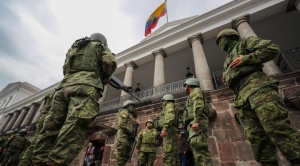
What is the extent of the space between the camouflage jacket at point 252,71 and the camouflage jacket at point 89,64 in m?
1.76

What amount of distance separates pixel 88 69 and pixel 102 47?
47 centimetres

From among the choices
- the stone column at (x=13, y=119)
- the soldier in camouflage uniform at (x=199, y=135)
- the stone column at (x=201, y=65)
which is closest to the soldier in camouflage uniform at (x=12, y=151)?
the soldier in camouflage uniform at (x=199, y=135)

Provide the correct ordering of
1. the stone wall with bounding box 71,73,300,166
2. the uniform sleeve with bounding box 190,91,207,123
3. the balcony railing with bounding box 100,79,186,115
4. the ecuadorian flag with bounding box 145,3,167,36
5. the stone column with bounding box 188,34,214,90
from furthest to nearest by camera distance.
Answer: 1. the ecuadorian flag with bounding box 145,3,167,36
2. the balcony railing with bounding box 100,79,186,115
3. the stone column with bounding box 188,34,214,90
4. the stone wall with bounding box 71,73,300,166
5. the uniform sleeve with bounding box 190,91,207,123

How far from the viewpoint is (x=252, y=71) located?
2.14m

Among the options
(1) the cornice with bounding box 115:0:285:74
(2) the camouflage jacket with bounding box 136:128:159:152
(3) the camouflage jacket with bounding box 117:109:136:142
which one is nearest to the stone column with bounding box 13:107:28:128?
(1) the cornice with bounding box 115:0:285:74

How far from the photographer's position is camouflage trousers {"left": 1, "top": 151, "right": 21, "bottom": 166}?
6426 millimetres

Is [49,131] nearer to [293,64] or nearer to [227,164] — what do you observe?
[227,164]

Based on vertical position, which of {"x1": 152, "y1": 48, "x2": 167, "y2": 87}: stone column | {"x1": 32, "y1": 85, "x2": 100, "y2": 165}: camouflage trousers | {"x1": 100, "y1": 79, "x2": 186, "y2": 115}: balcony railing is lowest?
{"x1": 32, "y1": 85, "x2": 100, "y2": 165}: camouflage trousers

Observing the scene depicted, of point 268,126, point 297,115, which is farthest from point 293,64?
point 268,126

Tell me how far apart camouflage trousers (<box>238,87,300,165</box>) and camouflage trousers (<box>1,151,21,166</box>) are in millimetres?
8302

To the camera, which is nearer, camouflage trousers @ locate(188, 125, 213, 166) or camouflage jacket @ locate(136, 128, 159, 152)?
camouflage trousers @ locate(188, 125, 213, 166)

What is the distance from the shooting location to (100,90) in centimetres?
203

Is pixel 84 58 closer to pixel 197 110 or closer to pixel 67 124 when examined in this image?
pixel 67 124

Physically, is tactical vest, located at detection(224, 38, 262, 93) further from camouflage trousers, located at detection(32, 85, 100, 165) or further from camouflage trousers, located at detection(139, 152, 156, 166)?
A: camouflage trousers, located at detection(139, 152, 156, 166)
